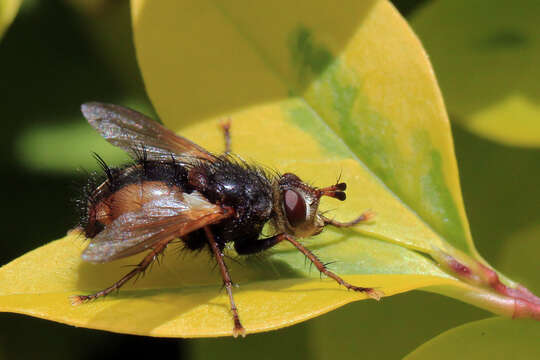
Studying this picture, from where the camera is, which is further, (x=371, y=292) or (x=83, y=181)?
(x=83, y=181)

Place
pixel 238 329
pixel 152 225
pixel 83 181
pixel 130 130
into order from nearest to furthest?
1. pixel 238 329
2. pixel 152 225
3. pixel 130 130
4. pixel 83 181

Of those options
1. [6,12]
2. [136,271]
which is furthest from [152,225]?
[6,12]

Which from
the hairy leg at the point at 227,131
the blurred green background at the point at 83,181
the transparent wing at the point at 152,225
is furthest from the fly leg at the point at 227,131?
the blurred green background at the point at 83,181

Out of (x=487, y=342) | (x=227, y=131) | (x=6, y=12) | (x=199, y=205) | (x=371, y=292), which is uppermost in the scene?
(x=6, y=12)

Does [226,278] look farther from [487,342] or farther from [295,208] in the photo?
[487,342]

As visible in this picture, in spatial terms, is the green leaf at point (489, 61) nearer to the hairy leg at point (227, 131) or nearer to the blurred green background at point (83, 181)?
the blurred green background at point (83, 181)

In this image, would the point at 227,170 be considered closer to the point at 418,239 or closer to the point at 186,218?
the point at 186,218

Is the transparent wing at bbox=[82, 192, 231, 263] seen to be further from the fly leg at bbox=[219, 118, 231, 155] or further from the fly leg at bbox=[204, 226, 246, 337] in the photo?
the fly leg at bbox=[219, 118, 231, 155]
